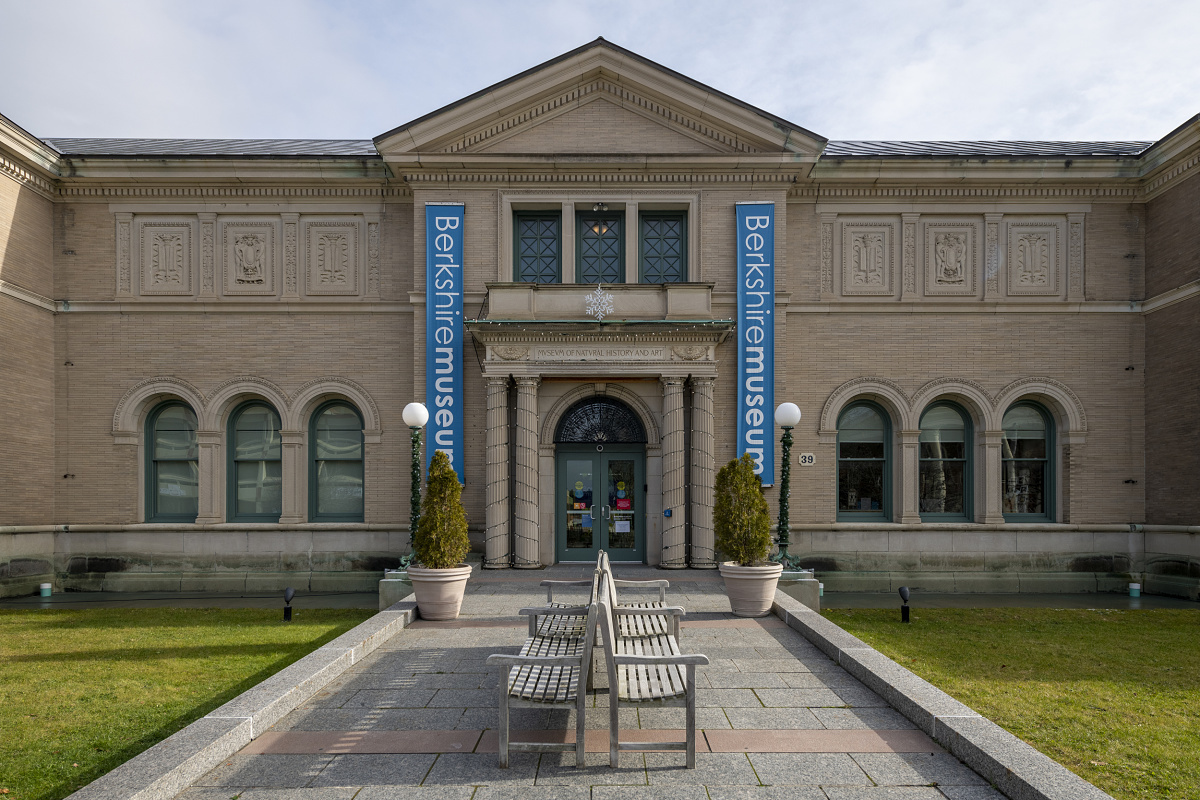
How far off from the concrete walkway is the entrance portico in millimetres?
6355

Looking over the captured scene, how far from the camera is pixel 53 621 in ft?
38.6

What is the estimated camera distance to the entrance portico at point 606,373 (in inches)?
557

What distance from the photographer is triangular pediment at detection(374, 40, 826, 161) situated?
1480 centimetres

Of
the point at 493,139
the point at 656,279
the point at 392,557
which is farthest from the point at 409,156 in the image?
the point at 392,557

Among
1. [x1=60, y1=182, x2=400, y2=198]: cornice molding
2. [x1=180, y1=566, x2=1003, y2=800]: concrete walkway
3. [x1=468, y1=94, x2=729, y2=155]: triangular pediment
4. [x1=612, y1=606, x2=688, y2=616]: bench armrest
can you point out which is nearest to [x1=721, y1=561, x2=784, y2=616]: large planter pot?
[x1=180, y1=566, x2=1003, y2=800]: concrete walkway

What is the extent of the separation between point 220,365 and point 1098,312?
67.9ft

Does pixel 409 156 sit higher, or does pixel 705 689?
pixel 409 156

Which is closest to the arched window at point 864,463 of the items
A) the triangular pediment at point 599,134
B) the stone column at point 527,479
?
the triangular pediment at point 599,134

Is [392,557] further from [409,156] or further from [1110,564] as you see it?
[1110,564]

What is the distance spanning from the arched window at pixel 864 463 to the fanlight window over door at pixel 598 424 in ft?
16.9

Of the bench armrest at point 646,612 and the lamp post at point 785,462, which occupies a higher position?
the lamp post at point 785,462

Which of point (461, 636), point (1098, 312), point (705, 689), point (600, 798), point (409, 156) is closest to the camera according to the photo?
point (600, 798)

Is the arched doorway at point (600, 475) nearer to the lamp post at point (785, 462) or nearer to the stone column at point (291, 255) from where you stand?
the lamp post at point (785, 462)

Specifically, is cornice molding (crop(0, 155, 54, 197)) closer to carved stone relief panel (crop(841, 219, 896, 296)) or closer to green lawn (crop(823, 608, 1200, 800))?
carved stone relief panel (crop(841, 219, 896, 296))
